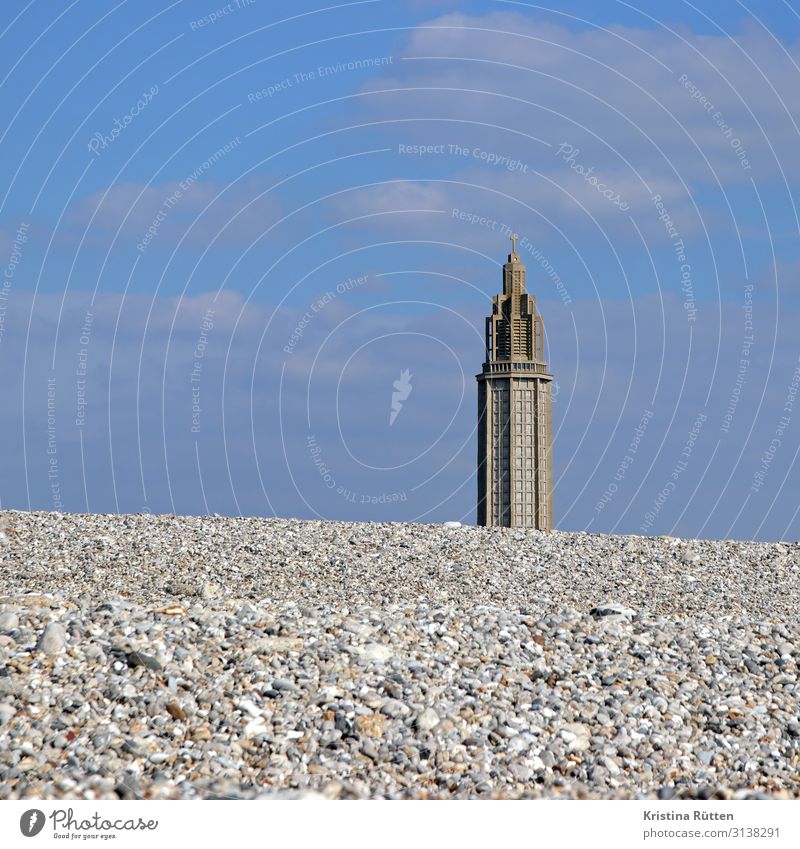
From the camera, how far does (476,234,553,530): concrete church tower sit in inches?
2717

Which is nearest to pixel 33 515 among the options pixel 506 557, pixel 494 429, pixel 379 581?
pixel 379 581

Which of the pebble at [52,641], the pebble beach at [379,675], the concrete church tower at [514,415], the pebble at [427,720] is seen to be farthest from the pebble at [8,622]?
the concrete church tower at [514,415]

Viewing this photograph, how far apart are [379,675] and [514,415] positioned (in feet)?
176

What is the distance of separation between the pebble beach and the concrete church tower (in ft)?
147

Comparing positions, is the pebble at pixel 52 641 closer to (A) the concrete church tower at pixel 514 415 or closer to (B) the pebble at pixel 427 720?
(B) the pebble at pixel 427 720

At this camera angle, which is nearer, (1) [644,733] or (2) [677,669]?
(1) [644,733]

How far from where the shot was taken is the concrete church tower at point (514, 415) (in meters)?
69.0

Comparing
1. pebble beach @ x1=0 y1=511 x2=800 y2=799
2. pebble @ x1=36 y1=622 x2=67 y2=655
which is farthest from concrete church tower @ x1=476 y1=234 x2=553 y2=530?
pebble @ x1=36 y1=622 x2=67 y2=655

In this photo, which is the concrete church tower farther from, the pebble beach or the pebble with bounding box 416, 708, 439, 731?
the pebble with bounding box 416, 708, 439, 731

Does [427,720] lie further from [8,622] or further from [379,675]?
[8,622]

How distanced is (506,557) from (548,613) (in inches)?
201
